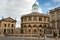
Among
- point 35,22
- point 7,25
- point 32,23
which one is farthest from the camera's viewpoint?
point 7,25

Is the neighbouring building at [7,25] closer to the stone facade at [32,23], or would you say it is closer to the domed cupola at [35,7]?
the stone facade at [32,23]

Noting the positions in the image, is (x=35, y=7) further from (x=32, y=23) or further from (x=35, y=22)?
(x=32, y=23)

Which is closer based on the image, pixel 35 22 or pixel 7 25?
pixel 35 22

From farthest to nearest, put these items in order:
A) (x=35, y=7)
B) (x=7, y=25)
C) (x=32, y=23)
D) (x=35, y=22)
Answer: (x=35, y=7) → (x=7, y=25) → (x=35, y=22) → (x=32, y=23)

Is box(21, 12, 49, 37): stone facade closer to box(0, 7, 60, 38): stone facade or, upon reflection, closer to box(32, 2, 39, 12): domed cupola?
box(0, 7, 60, 38): stone facade

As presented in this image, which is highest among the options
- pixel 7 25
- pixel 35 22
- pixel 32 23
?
pixel 35 22

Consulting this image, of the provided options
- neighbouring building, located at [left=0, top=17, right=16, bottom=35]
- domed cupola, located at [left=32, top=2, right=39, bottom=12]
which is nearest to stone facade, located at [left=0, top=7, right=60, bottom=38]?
neighbouring building, located at [left=0, top=17, right=16, bottom=35]

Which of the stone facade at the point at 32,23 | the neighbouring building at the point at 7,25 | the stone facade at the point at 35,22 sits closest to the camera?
the stone facade at the point at 32,23

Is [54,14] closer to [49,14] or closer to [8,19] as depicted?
[49,14]

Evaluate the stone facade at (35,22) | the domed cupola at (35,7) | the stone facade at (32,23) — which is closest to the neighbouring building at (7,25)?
the stone facade at (32,23)

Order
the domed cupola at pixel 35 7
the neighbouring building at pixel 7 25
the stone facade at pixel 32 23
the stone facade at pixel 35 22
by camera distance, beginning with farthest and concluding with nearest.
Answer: the domed cupola at pixel 35 7 → the neighbouring building at pixel 7 25 → the stone facade at pixel 35 22 → the stone facade at pixel 32 23

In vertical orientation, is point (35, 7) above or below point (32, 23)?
above

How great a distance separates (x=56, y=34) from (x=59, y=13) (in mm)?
10086

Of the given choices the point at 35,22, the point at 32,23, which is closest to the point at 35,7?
the point at 35,22
